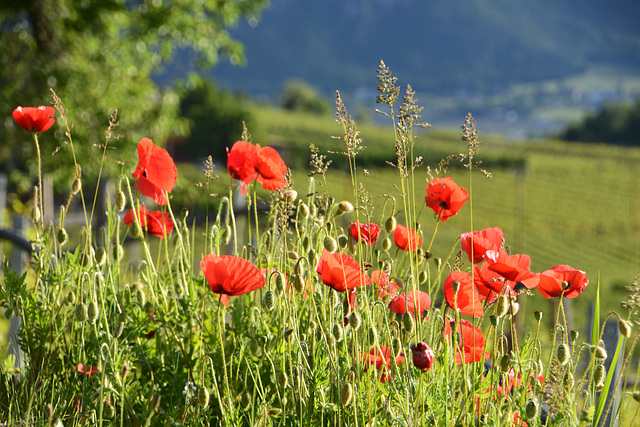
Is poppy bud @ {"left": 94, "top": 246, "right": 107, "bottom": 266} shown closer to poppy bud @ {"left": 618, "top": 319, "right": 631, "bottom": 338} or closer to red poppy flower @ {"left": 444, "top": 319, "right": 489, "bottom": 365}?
red poppy flower @ {"left": 444, "top": 319, "right": 489, "bottom": 365}

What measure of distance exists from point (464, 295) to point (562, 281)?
0.48ft

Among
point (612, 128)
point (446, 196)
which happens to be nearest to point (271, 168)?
point (446, 196)

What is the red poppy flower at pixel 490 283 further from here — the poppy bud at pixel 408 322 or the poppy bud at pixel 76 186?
the poppy bud at pixel 76 186

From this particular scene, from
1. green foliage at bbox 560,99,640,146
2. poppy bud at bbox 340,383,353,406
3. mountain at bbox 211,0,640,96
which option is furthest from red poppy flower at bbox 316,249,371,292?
mountain at bbox 211,0,640,96

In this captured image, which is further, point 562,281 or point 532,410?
point 562,281

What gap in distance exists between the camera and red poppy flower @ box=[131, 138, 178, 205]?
1.08m

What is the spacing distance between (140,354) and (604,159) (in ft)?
104

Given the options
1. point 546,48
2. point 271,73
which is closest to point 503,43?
point 546,48

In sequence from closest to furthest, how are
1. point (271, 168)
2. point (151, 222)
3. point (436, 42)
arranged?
point (271, 168) < point (151, 222) < point (436, 42)

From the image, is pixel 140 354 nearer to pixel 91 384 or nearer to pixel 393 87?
pixel 91 384

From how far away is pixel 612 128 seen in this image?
41.4 metres

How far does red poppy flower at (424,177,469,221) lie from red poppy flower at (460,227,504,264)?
49 millimetres

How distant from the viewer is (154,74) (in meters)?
9.57

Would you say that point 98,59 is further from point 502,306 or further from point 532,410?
point 532,410
